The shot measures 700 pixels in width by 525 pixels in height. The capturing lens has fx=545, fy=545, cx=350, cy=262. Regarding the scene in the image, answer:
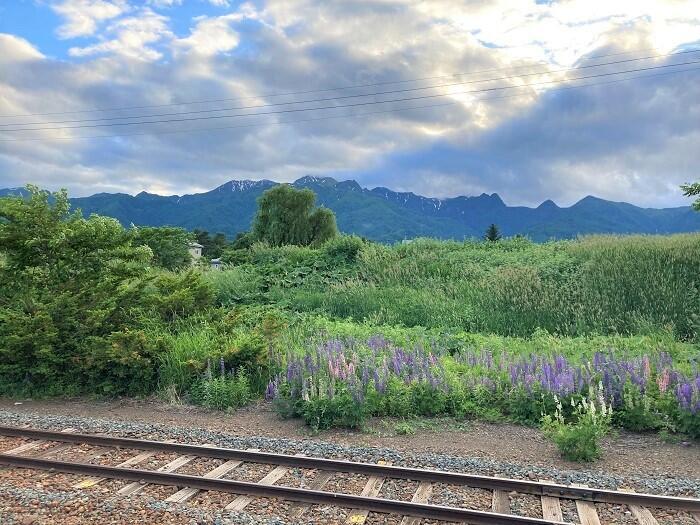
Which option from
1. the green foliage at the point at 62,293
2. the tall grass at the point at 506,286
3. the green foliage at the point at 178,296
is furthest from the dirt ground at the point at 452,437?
the tall grass at the point at 506,286

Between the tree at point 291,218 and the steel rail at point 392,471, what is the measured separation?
1699 inches

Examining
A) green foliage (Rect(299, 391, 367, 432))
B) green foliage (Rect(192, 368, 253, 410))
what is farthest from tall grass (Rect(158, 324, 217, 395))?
green foliage (Rect(299, 391, 367, 432))

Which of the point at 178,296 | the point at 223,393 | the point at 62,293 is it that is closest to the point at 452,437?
the point at 223,393

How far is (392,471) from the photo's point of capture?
560 cm

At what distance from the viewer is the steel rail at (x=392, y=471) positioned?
491 cm

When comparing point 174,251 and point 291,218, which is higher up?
point 291,218

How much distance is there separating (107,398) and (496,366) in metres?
6.39

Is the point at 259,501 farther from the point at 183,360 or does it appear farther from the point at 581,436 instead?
the point at 183,360

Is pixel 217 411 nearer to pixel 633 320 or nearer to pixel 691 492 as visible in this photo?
pixel 691 492

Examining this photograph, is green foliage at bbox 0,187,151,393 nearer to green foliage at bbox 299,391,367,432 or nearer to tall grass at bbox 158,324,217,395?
tall grass at bbox 158,324,217,395

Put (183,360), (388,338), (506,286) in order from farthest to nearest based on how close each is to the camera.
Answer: (506,286) < (388,338) < (183,360)

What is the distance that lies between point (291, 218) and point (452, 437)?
45.1m

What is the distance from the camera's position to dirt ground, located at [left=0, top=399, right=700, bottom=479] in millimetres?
5984

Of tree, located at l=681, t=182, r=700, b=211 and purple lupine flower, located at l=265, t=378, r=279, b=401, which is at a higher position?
tree, located at l=681, t=182, r=700, b=211
